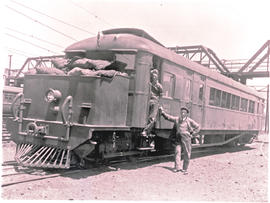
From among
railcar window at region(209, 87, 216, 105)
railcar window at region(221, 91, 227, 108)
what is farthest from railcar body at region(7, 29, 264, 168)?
railcar window at region(221, 91, 227, 108)

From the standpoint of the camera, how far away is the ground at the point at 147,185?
561 centimetres

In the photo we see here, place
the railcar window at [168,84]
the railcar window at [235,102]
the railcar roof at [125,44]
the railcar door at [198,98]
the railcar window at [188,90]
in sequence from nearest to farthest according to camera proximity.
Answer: the railcar roof at [125,44], the railcar window at [168,84], the railcar window at [188,90], the railcar door at [198,98], the railcar window at [235,102]

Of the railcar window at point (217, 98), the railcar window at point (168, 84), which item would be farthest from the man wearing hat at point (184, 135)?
the railcar window at point (217, 98)

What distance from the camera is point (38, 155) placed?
6.84 m

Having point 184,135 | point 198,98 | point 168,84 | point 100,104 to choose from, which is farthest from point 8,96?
point 184,135

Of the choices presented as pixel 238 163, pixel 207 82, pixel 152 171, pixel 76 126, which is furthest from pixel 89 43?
pixel 238 163

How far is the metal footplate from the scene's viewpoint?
6.66 metres

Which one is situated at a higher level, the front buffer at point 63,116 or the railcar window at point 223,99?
the railcar window at point 223,99

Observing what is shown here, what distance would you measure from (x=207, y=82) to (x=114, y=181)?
6246mm

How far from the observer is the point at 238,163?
35.5ft

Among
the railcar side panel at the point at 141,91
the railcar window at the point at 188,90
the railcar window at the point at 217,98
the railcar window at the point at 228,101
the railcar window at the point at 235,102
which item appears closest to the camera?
the railcar side panel at the point at 141,91

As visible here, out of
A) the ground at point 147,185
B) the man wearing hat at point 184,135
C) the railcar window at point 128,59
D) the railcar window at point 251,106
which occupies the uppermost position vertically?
the railcar window at point 128,59

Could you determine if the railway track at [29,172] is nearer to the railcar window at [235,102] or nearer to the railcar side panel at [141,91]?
the railcar side panel at [141,91]

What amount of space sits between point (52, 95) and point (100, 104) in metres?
1.07
